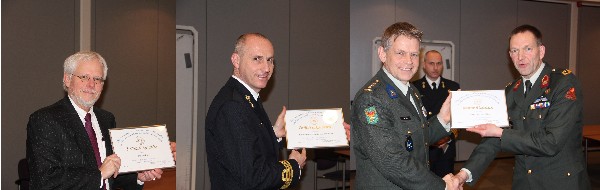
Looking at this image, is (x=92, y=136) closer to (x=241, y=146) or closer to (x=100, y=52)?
(x=241, y=146)

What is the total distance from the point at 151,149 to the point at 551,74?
90.5 inches

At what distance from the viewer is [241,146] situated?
7.93ft

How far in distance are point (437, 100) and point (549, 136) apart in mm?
2725

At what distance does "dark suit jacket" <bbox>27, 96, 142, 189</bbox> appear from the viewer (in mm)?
2469

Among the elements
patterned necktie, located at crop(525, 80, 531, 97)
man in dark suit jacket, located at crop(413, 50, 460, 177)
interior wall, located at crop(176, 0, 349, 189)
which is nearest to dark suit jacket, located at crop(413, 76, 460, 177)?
man in dark suit jacket, located at crop(413, 50, 460, 177)

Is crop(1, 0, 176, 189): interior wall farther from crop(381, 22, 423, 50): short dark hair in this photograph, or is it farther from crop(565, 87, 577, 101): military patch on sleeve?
crop(565, 87, 577, 101): military patch on sleeve

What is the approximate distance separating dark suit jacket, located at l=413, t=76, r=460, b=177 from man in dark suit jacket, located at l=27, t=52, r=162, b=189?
11.3ft

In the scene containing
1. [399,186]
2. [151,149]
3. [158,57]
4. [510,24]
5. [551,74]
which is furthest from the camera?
[510,24]

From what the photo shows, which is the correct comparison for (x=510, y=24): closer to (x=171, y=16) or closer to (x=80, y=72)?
(x=171, y=16)

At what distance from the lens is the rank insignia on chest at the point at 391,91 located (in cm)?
261

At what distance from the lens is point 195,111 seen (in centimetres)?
628

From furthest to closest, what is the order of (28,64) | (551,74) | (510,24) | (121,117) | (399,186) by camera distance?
(510,24), (121,117), (28,64), (551,74), (399,186)

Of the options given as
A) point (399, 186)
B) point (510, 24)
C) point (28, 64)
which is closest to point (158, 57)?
point (28, 64)

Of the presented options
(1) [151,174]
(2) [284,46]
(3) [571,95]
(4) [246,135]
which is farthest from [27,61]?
(3) [571,95]
